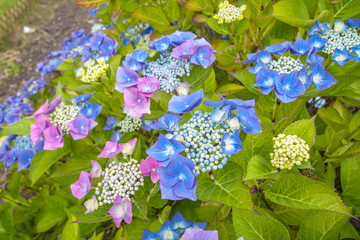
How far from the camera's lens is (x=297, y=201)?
87 centimetres

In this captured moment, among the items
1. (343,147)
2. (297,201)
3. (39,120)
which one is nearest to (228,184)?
(297,201)

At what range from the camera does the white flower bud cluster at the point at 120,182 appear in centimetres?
97

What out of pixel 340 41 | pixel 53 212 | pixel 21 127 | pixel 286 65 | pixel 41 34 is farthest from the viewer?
pixel 41 34

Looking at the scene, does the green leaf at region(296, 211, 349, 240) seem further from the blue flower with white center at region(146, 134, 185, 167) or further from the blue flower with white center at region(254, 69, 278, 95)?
the blue flower with white center at region(146, 134, 185, 167)

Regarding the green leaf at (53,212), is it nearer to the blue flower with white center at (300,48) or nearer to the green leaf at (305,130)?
the green leaf at (305,130)

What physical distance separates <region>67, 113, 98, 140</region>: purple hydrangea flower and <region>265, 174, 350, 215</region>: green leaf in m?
0.79

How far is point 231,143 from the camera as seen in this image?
0.80 meters

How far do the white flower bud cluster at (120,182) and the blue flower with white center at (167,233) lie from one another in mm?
189

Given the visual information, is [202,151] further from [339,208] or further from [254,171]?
[339,208]

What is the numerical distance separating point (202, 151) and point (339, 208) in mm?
424

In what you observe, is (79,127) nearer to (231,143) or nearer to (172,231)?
(172,231)

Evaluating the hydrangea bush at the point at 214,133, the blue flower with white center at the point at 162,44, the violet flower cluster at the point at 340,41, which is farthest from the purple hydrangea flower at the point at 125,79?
the violet flower cluster at the point at 340,41

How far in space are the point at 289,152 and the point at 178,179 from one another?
349 millimetres

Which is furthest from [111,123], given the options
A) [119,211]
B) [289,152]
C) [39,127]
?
[289,152]
